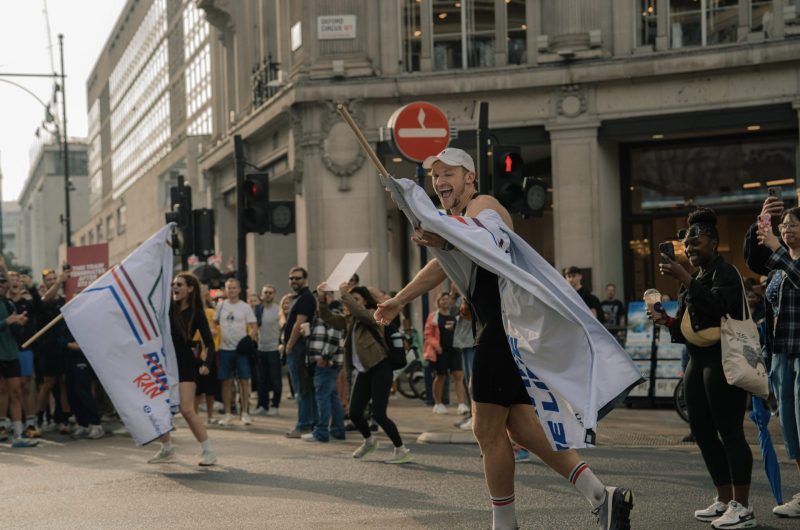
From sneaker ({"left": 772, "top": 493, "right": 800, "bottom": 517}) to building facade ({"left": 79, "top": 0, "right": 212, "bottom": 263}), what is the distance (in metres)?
28.8

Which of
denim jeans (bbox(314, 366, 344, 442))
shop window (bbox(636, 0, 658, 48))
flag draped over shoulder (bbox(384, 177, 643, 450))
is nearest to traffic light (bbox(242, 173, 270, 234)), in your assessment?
denim jeans (bbox(314, 366, 344, 442))

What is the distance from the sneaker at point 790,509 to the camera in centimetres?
796

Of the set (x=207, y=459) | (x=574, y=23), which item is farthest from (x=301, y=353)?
(x=574, y=23)

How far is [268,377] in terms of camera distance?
18.7 m

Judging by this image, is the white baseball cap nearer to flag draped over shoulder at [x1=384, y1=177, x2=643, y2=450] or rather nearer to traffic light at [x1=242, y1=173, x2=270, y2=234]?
flag draped over shoulder at [x1=384, y1=177, x2=643, y2=450]

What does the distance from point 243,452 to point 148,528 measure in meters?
4.82

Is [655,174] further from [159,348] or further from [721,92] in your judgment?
[159,348]

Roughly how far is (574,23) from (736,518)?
726 inches

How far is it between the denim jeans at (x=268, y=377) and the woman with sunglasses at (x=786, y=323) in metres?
11.2

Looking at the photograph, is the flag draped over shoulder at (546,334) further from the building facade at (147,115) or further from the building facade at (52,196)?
the building facade at (52,196)

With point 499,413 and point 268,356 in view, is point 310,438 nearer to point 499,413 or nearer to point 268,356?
point 268,356

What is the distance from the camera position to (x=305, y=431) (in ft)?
49.3

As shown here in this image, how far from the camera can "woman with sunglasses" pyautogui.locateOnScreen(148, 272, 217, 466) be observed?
464 inches

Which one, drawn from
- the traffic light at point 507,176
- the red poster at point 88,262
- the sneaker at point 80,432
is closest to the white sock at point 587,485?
the traffic light at point 507,176
